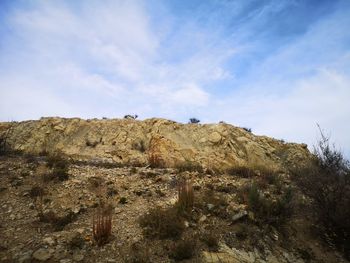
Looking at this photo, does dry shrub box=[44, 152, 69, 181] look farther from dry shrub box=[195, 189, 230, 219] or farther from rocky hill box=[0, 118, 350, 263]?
dry shrub box=[195, 189, 230, 219]

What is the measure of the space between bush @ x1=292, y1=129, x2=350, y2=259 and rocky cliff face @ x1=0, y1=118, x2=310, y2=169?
8.14 meters

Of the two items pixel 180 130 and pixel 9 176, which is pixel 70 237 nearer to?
pixel 9 176

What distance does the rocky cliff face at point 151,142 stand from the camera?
18.1 m

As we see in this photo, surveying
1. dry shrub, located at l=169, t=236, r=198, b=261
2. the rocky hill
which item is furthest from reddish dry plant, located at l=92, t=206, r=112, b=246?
dry shrub, located at l=169, t=236, r=198, b=261

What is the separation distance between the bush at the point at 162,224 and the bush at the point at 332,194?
379 cm

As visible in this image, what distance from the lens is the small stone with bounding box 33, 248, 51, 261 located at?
20.5 ft

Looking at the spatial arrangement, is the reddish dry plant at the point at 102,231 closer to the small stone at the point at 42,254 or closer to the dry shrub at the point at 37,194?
the small stone at the point at 42,254

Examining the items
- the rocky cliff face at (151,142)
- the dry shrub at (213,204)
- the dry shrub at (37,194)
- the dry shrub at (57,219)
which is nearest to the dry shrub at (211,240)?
the dry shrub at (213,204)

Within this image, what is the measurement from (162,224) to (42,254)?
2.52 m

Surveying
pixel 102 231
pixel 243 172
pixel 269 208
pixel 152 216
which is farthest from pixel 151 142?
pixel 102 231

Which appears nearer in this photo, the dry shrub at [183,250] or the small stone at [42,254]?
the small stone at [42,254]

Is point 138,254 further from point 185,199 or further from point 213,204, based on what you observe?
point 213,204

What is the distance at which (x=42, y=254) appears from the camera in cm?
634

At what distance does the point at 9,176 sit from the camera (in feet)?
31.8
